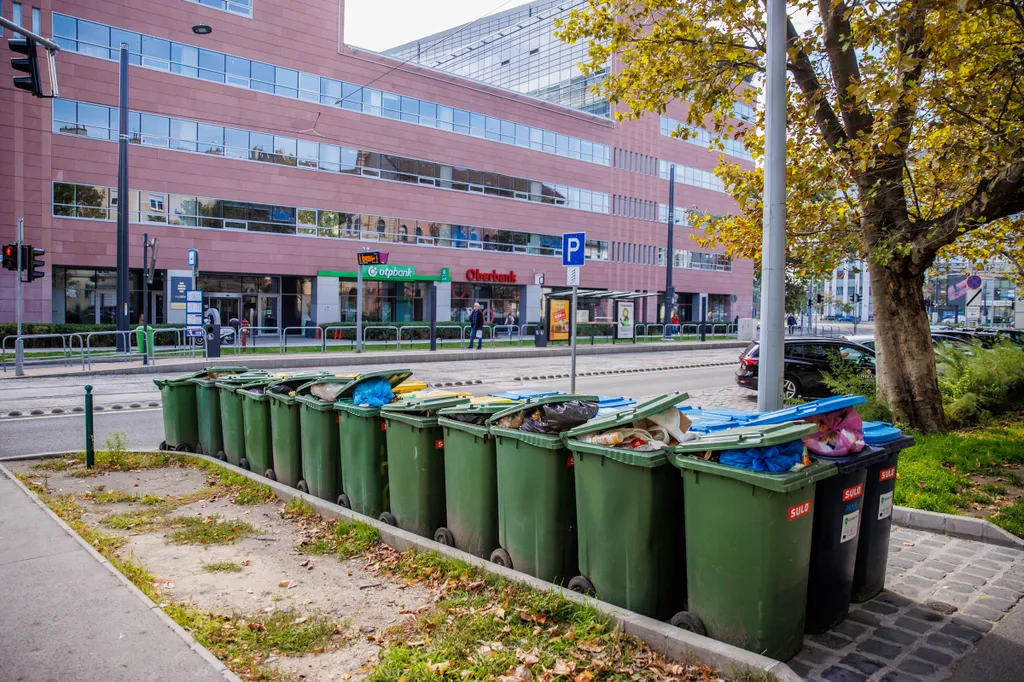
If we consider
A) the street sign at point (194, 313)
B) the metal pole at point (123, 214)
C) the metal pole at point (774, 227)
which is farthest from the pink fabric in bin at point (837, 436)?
the metal pole at point (123, 214)

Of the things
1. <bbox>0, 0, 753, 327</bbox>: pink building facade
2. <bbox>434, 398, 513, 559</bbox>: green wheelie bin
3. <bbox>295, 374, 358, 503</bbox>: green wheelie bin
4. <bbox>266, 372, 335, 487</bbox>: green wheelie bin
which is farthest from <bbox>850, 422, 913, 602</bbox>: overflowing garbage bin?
<bbox>0, 0, 753, 327</bbox>: pink building facade

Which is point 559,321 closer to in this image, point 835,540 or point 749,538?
point 835,540

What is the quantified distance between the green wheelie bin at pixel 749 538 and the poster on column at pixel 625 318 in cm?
3122

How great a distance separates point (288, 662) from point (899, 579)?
409cm

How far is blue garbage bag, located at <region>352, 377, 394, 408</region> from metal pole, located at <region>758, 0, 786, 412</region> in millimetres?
3225

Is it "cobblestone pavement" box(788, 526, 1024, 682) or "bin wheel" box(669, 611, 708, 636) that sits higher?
"bin wheel" box(669, 611, 708, 636)

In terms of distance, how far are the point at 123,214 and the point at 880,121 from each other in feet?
74.1

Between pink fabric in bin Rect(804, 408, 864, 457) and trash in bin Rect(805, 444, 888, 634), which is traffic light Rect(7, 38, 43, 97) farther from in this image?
trash in bin Rect(805, 444, 888, 634)

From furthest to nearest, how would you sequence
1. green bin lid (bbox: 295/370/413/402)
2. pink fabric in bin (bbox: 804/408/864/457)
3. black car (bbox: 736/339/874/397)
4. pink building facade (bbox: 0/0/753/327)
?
pink building facade (bbox: 0/0/753/327) → black car (bbox: 736/339/874/397) → green bin lid (bbox: 295/370/413/402) → pink fabric in bin (bbox: 804/408/864/457)

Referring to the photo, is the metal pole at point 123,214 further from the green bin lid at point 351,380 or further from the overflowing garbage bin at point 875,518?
the overflowing garbage bin at point 875,518

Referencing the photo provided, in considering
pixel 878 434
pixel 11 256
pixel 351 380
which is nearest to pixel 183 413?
pixel 351 380

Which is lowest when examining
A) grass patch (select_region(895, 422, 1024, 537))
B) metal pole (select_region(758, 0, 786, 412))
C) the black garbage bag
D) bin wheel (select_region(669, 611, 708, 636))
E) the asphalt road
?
the asphalt road

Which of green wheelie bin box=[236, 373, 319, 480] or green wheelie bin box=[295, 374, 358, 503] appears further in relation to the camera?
green wheelie bin box=[236, 373, 319, 480]

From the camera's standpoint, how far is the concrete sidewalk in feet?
11.7
